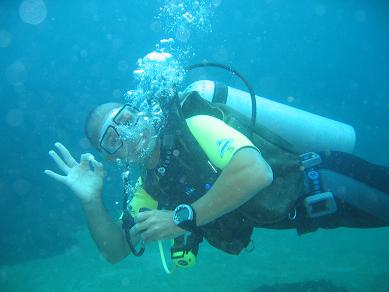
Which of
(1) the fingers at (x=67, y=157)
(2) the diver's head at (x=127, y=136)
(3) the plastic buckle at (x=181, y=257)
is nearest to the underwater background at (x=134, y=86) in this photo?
(1) the fingers at (x=67, y=157)

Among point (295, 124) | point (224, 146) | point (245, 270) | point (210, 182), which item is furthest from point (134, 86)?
point (245, 270)

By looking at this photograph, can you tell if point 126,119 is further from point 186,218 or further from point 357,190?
point 357,190

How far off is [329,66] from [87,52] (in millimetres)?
52784

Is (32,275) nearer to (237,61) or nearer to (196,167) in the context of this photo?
(196,167)

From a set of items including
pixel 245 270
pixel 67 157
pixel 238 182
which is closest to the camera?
pixel 238 182

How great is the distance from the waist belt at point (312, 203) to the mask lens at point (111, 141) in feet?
6.70

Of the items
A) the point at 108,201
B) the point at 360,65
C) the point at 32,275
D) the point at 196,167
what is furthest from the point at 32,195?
the point at 360,65

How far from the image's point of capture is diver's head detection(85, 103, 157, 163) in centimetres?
345

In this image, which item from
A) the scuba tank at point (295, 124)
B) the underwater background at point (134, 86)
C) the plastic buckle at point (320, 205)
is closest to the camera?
the plastic buckle at point (320, 205)

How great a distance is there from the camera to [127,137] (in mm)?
3443

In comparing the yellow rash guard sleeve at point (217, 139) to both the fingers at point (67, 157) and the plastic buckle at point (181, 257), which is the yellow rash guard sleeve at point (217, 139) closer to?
the plastic buckle at point (181, 257)

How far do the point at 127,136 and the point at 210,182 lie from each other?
38.8 inches

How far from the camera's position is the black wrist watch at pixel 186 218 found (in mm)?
2963

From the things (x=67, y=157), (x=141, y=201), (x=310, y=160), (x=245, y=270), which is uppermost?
(x=67, y=157)
